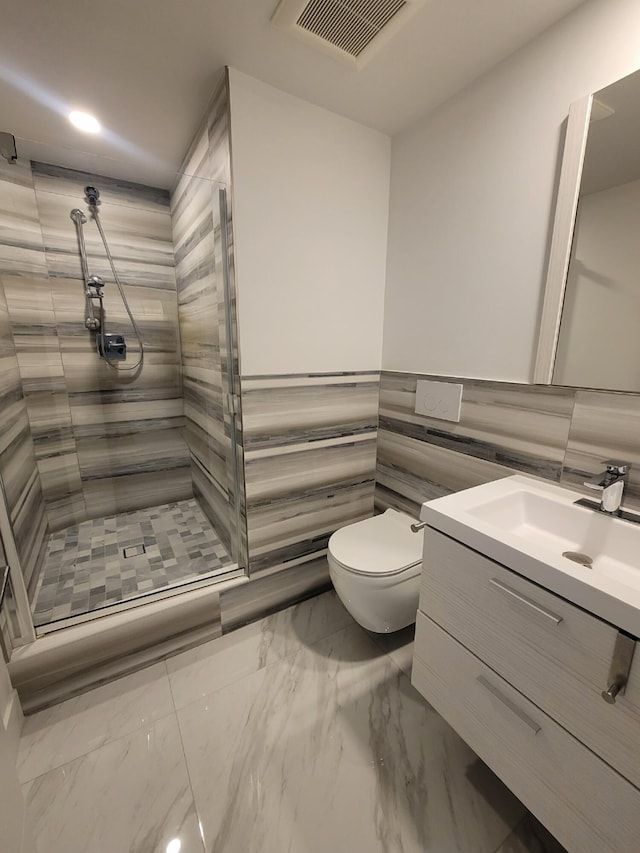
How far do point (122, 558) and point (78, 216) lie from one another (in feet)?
6.40

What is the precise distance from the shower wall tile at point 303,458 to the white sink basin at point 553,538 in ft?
2.54

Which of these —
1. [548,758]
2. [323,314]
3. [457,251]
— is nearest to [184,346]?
[323,314]

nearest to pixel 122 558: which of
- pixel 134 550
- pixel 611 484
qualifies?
pixel 134 550

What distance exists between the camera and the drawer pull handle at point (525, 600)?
2.31 feet

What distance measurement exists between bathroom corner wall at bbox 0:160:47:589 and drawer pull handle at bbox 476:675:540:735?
5.45 feet

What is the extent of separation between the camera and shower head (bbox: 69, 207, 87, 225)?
1992mm

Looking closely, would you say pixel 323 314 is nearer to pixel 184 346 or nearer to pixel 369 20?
pixel 369 20

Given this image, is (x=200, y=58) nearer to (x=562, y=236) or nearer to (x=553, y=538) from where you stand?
(x=562, y=236)

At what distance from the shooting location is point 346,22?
3.43 feet

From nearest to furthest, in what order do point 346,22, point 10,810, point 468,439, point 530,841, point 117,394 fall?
point 10,810 < point 530,841 < point 346,22 < point 468,439 < point 117,394

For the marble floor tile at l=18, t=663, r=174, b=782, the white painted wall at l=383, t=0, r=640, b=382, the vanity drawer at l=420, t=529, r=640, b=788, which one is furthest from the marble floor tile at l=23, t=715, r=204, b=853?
the white painted wall at l=383, t=0, r=640, b=382

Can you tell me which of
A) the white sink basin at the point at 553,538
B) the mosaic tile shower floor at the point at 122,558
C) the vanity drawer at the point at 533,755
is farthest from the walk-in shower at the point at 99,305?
the vanity drawer at the point at 533,755

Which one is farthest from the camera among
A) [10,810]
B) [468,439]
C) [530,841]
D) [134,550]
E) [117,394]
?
[117,394]

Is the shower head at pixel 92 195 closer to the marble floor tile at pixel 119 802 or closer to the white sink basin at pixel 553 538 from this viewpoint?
the white sink basin at pixel 553 538
